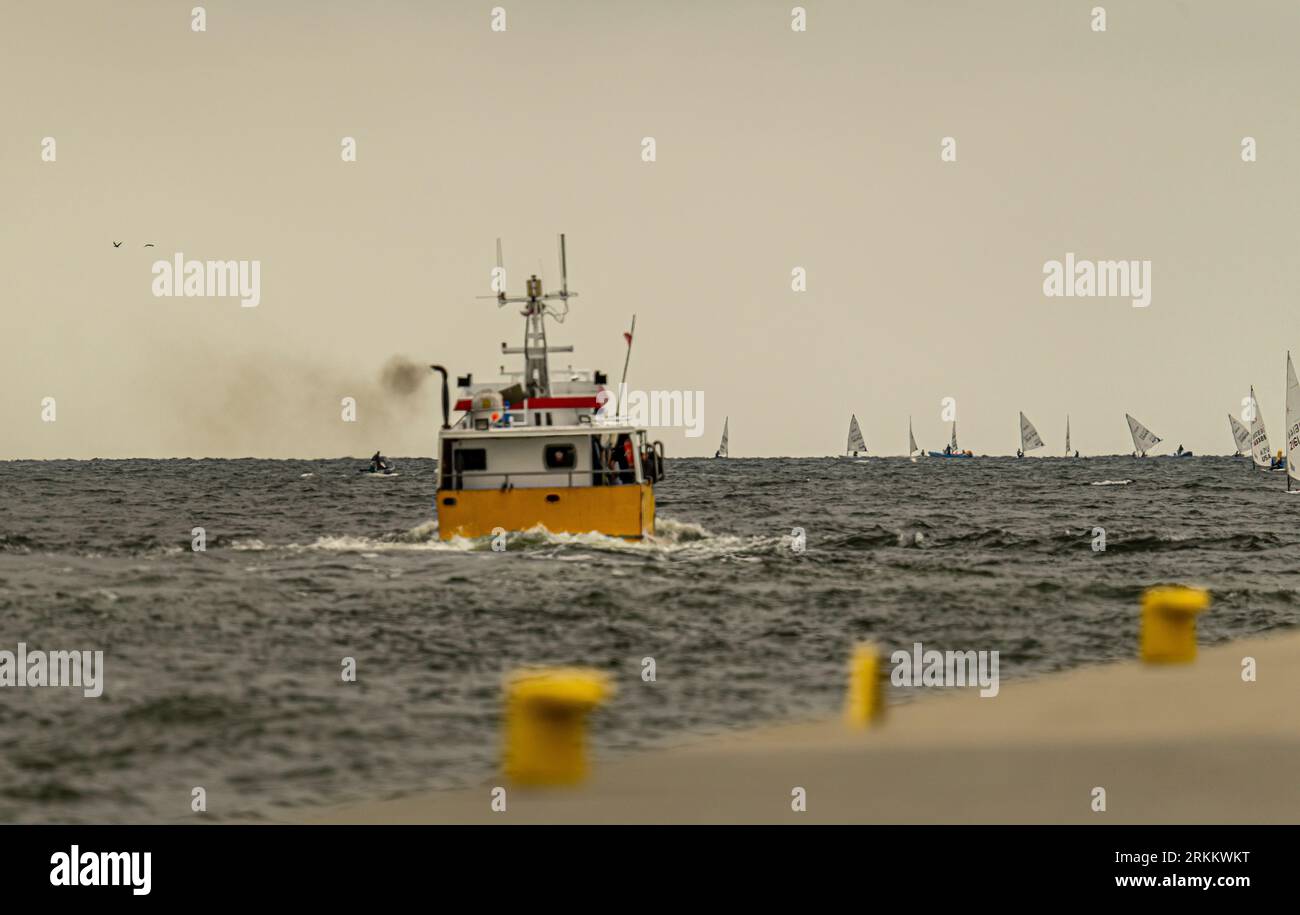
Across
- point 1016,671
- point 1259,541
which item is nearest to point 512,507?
point 1016,671

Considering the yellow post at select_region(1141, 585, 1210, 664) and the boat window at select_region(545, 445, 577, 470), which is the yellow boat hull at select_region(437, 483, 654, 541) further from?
the yellow post at select_region(1141, 585, 1210, 664)

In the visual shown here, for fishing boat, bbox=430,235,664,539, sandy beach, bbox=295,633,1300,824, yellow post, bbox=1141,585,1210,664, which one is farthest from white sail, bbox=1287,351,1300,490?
sandy beach, bbox=295,633,1300,824

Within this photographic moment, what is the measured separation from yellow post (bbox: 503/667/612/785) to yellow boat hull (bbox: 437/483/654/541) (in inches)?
786

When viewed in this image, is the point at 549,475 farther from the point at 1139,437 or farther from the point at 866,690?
the point at 1139,437

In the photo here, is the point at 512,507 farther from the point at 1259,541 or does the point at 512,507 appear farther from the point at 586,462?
the point at 1259,541

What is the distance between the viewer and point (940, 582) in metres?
27.1

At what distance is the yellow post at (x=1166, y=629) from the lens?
1672 cm

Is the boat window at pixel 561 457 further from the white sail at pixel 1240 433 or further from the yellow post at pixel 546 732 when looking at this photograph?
the white sail at pixel 1240 433

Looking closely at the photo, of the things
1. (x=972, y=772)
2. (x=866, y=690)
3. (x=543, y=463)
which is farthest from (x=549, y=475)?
(x=972, y=772)

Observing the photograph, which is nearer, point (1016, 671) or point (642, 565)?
point (1016, 671)

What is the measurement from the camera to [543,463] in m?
→ 32.4
